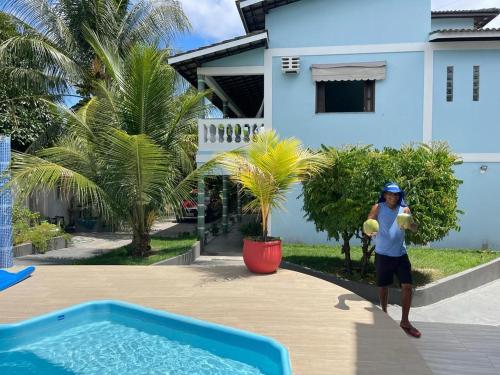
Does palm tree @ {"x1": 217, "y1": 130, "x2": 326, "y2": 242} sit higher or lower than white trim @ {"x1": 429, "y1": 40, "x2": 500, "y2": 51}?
lower

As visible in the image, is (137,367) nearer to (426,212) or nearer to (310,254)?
(426,212)

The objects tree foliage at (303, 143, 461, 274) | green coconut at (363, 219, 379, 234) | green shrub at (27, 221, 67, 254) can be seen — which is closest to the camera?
green coconut at (363, 219, 379, 234)

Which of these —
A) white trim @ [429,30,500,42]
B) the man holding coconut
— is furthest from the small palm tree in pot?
white trim @ [429,30,500,42]

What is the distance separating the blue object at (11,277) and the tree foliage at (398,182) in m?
5.77

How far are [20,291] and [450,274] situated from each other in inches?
320

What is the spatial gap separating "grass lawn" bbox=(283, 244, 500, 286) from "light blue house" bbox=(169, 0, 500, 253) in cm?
118

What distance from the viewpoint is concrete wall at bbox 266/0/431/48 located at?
39.1 feet

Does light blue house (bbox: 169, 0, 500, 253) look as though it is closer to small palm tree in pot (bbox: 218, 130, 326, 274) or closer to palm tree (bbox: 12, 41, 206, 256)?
palm tree (bbox: 12, 41, 206, 256)

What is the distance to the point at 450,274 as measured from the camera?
325 inches

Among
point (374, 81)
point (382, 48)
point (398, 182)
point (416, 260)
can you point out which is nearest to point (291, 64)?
point (374, 81)

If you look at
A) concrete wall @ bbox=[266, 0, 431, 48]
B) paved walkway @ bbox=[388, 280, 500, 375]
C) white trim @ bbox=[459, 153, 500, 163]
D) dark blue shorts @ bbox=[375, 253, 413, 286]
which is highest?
concrete wall @ bbox=[266, 0, 431, 48]

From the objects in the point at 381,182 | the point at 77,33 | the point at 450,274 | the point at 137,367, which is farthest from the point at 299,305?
the point at 77,33

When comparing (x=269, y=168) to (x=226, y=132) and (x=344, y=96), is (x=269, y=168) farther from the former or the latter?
(x=344, y=96)

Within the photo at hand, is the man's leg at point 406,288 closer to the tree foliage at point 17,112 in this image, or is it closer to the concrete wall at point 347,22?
the concrete wall at point 347,22
